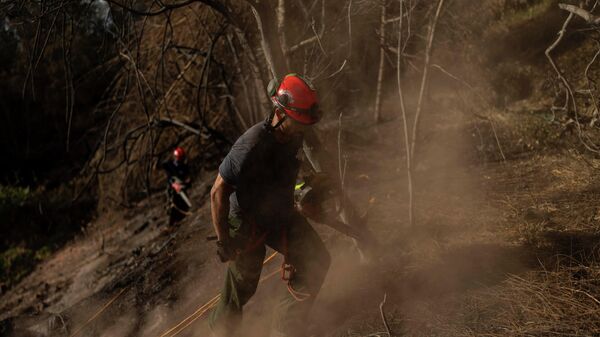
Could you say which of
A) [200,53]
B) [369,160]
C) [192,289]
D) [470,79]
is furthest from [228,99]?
[470,79]

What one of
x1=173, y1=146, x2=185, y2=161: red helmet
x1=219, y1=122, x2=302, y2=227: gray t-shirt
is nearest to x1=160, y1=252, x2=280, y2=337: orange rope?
x1=219, y1=122, x2=302, y2=227: gray t-shirt

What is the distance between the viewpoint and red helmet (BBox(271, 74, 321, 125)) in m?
2.72

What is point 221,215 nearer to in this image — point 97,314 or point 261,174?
point 261,174

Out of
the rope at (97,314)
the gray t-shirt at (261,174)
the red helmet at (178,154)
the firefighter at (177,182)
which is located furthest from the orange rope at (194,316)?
the red helmet at (178,154)

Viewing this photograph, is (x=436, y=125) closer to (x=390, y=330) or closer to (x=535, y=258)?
(x=535, y=258)

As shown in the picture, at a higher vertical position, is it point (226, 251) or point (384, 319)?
point (226, 251)

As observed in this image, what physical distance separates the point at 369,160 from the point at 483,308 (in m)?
4.16

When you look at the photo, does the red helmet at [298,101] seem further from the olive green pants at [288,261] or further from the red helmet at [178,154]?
the red helmet at [178,154]

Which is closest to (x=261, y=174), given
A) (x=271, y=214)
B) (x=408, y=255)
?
(x=271, y=214)

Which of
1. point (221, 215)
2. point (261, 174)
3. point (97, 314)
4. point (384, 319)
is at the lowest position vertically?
point (384, 319)

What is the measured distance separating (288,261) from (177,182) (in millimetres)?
4940

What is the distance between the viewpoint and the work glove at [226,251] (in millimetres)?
2992

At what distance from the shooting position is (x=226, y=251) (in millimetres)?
3010

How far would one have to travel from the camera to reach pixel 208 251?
18.4 ft
